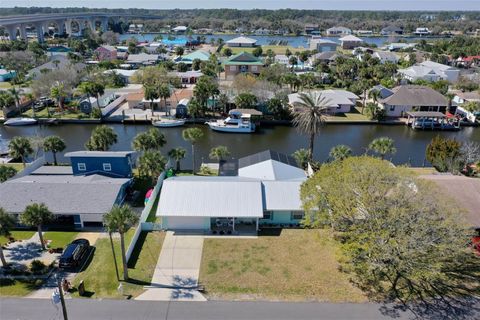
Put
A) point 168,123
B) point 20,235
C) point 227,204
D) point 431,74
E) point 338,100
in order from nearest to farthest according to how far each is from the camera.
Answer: point 20,235, point 227,204, point 168,123, point 338,100, point 431,74

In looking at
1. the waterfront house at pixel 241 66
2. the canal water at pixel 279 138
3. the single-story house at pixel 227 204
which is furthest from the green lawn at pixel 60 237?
the waterfront house at pixel 241 66

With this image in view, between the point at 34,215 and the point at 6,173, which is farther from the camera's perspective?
the point at 6,173

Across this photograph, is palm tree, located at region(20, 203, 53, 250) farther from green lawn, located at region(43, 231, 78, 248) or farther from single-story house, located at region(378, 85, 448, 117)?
single-story house, located at region(378, 85, 448, 117)

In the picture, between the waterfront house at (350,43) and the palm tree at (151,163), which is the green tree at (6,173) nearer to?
the palm tree at (151,163)

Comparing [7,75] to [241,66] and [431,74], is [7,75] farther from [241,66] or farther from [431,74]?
[431,74]

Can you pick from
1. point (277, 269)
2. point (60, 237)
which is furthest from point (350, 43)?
point (60, 237)

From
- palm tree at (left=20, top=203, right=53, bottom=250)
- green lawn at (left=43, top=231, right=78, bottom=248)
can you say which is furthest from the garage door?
palm tree at (left=20, top=203, right=53, bottom=250)
